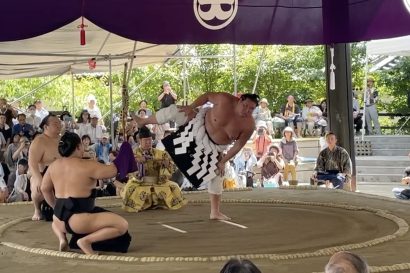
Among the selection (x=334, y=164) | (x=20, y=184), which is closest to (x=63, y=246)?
(x=20, y=184)

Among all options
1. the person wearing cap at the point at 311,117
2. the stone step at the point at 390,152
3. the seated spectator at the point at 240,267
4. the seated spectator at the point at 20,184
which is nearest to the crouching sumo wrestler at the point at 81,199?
the seated spectator at the point at 240,267

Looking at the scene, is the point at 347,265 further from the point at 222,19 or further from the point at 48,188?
the point at 222,19

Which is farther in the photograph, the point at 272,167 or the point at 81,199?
the point at 272,167

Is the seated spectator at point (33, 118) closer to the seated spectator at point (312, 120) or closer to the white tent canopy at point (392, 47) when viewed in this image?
the seated spectator at point (312, 120)

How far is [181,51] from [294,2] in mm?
4260

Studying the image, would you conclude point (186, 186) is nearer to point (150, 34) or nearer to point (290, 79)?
point (150, 34)

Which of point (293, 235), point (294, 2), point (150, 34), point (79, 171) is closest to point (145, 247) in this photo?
point (79, 171)

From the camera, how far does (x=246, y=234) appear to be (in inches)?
142

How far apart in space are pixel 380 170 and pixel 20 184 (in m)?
4.56

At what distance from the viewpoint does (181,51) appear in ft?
28.0

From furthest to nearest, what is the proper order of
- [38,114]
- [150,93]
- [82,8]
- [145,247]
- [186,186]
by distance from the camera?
[150,93]
[38,114]
[186,186]
[82,8]
[145,247]

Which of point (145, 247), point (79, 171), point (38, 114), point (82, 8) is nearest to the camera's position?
point (79, 171)

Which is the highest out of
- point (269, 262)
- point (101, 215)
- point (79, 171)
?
point (79, 171)

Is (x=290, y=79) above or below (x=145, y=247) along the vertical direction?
above
